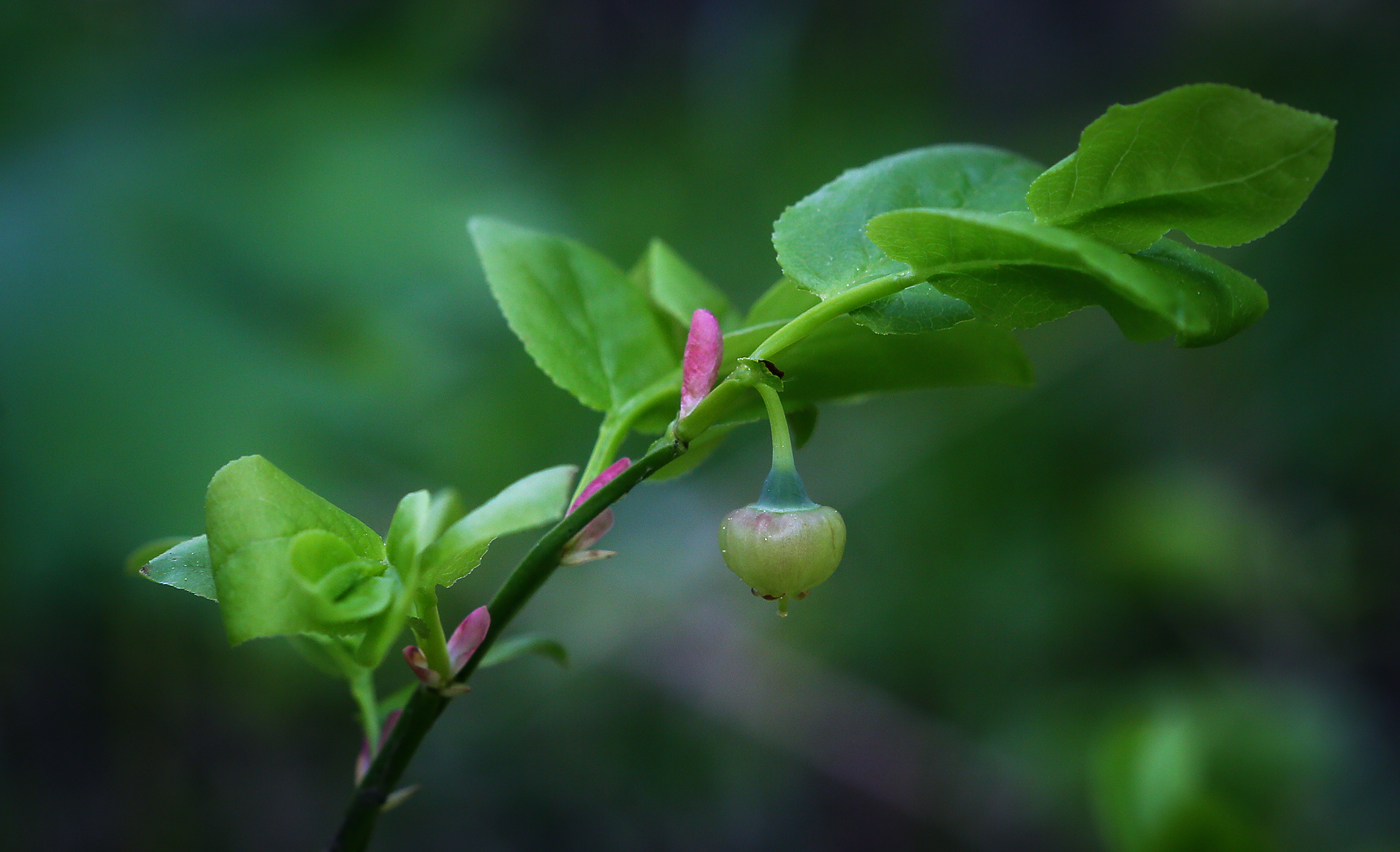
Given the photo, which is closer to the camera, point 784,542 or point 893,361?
point 784,542

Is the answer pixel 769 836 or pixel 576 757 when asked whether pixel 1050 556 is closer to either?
pixel 769 836

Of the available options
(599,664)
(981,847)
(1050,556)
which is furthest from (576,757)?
(1050,556)

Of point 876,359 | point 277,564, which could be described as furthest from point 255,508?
point 876,359

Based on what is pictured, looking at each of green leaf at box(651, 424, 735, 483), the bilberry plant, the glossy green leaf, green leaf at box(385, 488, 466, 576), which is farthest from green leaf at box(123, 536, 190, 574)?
the glossy green leaf

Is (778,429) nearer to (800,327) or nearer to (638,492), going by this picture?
(800,327)

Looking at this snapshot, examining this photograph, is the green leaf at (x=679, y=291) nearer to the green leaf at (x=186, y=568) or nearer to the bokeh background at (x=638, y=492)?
the green leaf at (x=186, y=568)

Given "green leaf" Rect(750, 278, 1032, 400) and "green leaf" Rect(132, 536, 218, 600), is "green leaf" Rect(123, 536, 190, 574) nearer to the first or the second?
"green leaf" Rect(132, 536, 218, 600)
